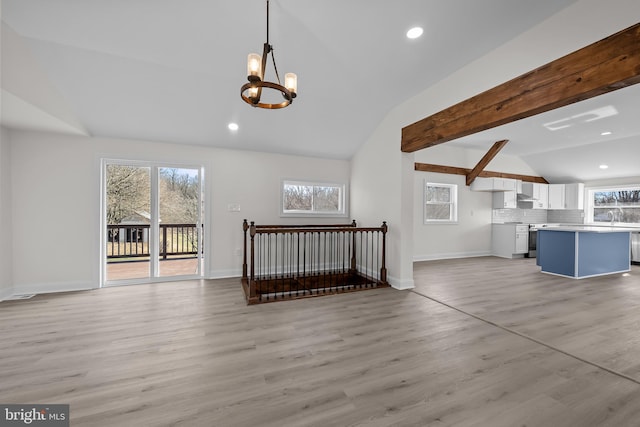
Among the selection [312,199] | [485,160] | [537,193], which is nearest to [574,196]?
[537,193]

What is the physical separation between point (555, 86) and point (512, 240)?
602 centimetres

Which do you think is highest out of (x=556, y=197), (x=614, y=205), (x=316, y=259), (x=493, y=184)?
(x=493, y=184)

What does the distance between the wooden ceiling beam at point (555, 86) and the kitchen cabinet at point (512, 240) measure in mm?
5316

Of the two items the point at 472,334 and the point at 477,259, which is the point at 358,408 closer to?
the point at 472,334

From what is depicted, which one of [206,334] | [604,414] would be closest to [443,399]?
[604,414]

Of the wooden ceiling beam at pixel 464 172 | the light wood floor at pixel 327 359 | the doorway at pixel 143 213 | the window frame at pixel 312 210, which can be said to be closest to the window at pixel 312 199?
the window frame at pixel 312 210

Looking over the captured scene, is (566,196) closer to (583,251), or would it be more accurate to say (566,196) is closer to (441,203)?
(583,251)

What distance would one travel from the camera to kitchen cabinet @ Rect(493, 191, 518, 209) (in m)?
7.22

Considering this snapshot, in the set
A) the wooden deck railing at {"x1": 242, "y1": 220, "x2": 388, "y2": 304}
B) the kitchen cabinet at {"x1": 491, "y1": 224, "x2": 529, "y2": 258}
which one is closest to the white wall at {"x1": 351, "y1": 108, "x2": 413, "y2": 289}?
the wooden deck railing at {"x1": 242, "y1": 220, "x2": 388, "y2": 304}

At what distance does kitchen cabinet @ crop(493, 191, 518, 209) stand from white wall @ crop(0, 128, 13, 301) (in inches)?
400

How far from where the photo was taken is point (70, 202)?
3926mm

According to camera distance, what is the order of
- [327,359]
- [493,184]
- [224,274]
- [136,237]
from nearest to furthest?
[327,359] → [136,237] → [224,274] → [493,184]

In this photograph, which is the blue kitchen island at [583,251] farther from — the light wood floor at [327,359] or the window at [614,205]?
the window at [614,205]

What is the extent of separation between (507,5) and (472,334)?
3088mm
